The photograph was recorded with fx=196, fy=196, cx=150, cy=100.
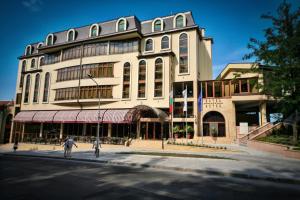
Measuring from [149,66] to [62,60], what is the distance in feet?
65.1

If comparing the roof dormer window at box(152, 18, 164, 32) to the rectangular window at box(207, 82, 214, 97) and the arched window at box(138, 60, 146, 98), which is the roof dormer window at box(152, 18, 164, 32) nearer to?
the arched window at box(138, 60, 146, 98)

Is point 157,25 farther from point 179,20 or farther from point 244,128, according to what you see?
point 244,128

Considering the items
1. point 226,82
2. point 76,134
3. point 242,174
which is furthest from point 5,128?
point 242,174

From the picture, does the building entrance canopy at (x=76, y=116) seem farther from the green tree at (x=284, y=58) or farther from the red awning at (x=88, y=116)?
the green tree at (x=284, y=58)

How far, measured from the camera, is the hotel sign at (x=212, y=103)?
30788 millimetres

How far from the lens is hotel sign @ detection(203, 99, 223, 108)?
30.8 meters

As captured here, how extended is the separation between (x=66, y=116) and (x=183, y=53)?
2442 centimetres

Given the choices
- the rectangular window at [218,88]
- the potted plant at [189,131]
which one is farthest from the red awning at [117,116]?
the rectangular window at [218,88]

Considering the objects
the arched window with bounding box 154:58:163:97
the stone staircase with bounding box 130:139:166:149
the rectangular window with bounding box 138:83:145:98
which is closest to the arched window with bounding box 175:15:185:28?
the arched window with bounding box 154:58:163:97

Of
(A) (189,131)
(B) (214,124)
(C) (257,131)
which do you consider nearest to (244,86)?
(B) (214,124)

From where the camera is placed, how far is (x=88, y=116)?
34.8 meters

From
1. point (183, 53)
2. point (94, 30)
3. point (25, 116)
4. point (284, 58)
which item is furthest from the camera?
point (25, 116)

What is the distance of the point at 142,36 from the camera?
3609 centimetres

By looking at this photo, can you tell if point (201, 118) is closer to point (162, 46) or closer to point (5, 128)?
point (162, 46)
